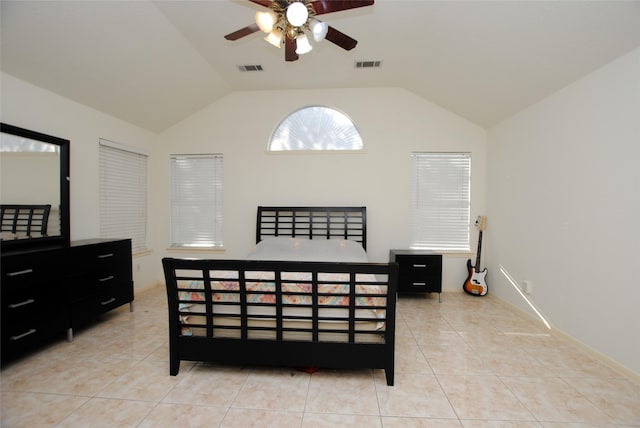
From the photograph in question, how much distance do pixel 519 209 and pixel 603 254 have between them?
1138 millimetres

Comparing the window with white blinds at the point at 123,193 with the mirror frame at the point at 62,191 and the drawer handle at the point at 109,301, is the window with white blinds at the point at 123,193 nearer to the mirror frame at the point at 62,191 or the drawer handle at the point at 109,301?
the mirror frame at the point at 62,191

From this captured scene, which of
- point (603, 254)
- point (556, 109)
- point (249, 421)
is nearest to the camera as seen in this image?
point (249, 421)

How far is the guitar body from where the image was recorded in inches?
151

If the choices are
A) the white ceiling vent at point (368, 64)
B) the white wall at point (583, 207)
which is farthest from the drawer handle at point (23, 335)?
the white wall at point (583, 207)

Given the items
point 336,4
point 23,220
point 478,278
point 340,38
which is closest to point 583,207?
point 478,278

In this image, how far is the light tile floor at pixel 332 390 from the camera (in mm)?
1634

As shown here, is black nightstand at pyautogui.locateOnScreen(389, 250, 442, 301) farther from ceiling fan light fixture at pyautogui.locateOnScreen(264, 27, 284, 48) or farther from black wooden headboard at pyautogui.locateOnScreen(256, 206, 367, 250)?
ceiling fan light fixture at pyautogui.locateOnScreen(264, 27, 284, 48)

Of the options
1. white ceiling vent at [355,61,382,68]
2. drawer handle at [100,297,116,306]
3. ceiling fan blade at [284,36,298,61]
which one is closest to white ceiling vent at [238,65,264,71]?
white ceiling vent at [355,61,382,68]

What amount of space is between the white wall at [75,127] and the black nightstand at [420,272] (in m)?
3.78

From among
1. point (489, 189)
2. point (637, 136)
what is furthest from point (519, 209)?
point (637, 136)

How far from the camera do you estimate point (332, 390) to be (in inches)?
74.0

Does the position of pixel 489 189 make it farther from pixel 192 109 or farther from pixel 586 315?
pixel 192 109

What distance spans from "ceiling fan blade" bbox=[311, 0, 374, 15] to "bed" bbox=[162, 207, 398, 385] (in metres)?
1.65

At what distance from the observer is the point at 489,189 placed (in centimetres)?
393
